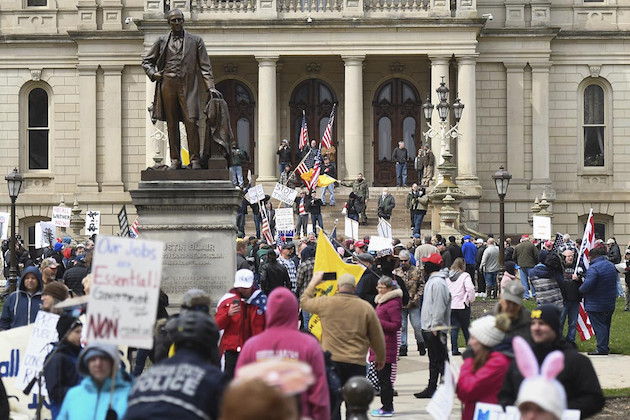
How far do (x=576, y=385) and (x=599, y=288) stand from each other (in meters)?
12.5

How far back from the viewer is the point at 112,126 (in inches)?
1940

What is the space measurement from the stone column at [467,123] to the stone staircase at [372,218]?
2.18m

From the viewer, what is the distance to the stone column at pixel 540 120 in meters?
49.2

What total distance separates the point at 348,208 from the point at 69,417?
32.2 m

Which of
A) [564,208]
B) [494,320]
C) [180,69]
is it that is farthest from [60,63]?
[494,320]

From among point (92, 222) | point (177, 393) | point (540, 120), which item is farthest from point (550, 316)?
point (540, 120)

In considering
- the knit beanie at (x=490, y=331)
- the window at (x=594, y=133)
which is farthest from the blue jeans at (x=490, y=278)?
the knit beanie at (x=490, y=331)

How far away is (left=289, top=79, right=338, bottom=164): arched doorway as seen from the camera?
167 ft

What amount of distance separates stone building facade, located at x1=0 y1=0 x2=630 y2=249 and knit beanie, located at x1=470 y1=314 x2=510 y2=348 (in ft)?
121

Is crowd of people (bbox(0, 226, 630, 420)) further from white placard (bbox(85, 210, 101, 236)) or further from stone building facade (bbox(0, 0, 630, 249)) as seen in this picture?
stone building facade (bbox(0, 0, 630, 249))

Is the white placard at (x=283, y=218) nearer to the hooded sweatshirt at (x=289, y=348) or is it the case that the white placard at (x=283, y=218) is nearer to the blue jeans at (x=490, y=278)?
the blue jeans at (x=490, y=278)

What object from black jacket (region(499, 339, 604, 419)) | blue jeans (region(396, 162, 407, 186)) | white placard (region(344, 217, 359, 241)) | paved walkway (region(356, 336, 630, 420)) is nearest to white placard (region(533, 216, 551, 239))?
white placard (region(344, 217, 359, 241))

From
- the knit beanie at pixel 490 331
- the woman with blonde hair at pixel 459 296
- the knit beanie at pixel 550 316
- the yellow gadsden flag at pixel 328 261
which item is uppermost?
the yellow gadsden flag at pixel 328 261

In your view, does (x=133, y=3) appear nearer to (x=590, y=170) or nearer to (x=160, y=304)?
(x=590, y=170)
